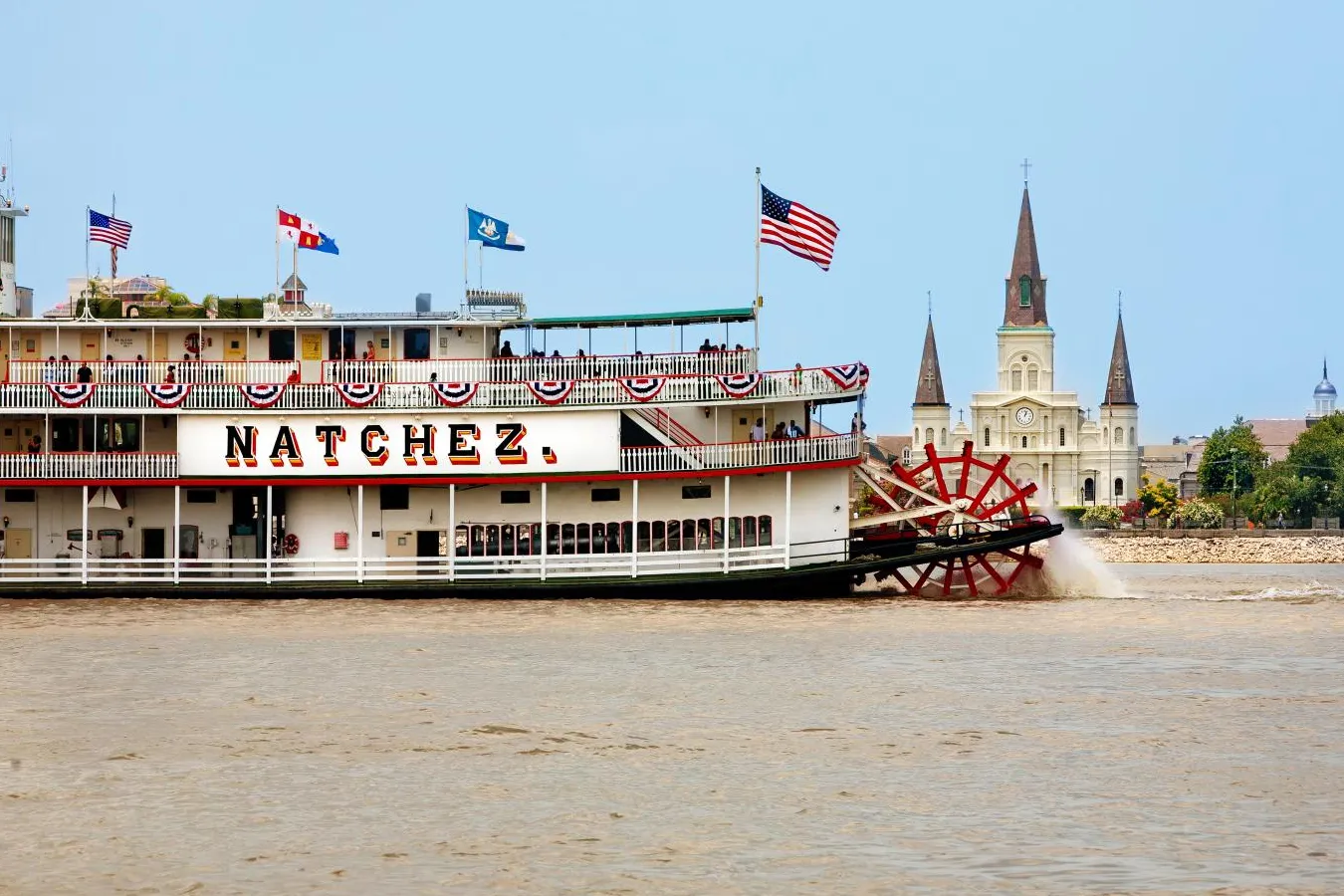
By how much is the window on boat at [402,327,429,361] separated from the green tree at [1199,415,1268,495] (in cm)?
10117

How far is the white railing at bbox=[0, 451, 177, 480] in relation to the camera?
132 feet

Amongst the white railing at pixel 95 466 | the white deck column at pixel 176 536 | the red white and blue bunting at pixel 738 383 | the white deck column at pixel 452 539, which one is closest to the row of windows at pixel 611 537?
the white deck column at pixel 452 539

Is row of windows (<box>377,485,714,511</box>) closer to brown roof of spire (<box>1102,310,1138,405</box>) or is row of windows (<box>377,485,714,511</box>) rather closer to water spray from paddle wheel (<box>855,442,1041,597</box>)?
water spray from paddle wheel (<box>855,442,1041,597</box>)

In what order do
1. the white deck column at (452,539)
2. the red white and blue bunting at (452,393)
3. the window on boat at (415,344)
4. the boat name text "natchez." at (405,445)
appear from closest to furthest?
the white deck column at (452,539) → the boat name text "natchez." at (405,445) → the red white and blue bunting at (452,393) → the window on boat at (415,344)

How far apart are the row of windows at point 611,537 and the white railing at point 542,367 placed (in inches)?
122

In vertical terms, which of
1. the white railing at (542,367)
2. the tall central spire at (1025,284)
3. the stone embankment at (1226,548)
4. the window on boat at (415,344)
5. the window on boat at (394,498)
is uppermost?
the tall central spire at (1025,284)

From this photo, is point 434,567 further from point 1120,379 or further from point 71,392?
point 1120,379

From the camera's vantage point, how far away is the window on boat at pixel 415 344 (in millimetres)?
42094

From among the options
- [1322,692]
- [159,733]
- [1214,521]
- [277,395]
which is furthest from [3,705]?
[1214,521]

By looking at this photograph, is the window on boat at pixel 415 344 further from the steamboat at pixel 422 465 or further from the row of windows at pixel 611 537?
the row of windows at pixel 611 537

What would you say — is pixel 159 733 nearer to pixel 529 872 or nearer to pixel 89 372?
pixel 529 872

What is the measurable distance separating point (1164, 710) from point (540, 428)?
1704 cm

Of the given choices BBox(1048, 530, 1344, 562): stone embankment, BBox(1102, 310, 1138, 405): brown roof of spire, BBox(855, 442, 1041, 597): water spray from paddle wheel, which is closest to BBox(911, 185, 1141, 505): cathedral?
BBox(1102, 310, 1138, 405): brown roof of spire

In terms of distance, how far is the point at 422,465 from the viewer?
40281 millimetres
